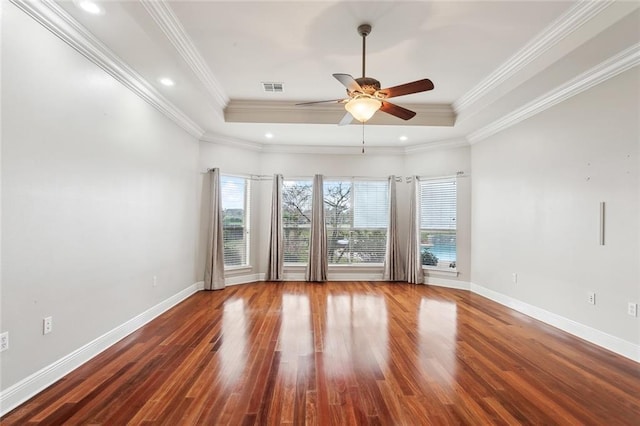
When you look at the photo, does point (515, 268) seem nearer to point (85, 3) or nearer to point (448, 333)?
point (448, 333)

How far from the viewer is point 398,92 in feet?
8.82

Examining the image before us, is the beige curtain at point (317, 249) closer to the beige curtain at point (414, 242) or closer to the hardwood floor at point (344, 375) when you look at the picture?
the beige curtain at point (414, 242)

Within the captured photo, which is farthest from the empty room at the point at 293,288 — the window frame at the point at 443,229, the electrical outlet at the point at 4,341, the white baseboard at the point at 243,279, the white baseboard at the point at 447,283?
the white baseboard at the point at 243,279

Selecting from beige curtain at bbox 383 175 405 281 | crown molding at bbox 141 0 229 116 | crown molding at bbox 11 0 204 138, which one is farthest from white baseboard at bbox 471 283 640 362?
crown molding at bbox 11 0 204 138

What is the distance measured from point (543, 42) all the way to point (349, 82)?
2.05 m

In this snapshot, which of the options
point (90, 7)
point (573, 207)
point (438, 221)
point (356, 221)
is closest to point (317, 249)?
point (356, 221)

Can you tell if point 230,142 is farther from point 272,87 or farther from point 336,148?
point 336,148

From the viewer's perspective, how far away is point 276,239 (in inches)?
235

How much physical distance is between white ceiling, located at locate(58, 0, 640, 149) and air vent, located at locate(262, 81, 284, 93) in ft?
0.32

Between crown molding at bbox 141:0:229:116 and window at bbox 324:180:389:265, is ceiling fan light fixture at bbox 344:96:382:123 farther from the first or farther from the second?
window at bbox 324:180:389:265

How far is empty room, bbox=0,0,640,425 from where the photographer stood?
80.4 inches

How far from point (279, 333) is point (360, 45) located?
3.28 meters

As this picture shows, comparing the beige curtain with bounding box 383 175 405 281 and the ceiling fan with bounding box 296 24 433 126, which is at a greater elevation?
the ceiling fan with bounding box 296 24 433 126

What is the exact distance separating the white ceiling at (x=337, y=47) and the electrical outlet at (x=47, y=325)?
2359 mm
